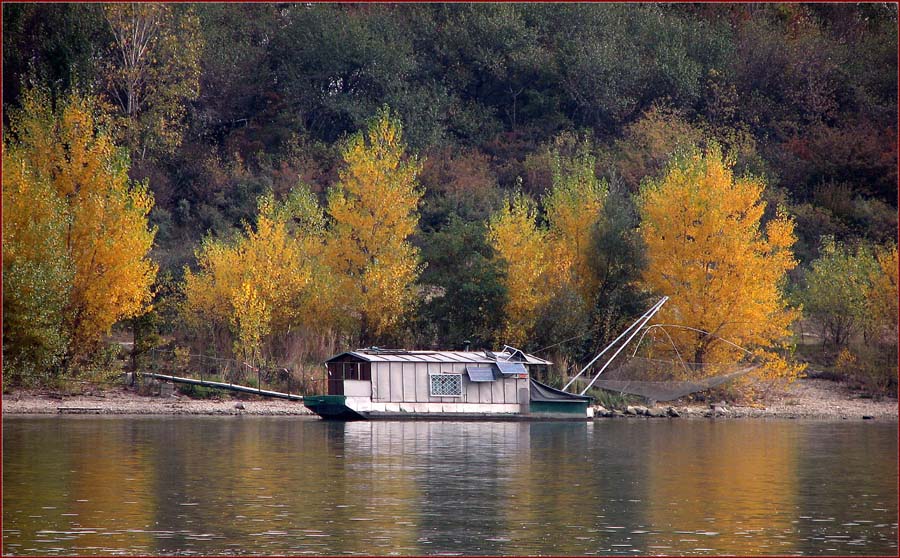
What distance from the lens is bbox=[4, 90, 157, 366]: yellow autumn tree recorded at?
54.3 meters

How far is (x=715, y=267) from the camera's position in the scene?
61.4m

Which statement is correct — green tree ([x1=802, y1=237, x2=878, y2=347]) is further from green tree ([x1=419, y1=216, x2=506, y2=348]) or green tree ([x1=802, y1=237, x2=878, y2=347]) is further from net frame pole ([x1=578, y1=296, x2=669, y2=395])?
green tree ([x1=419, y1=216, x2=506, y2=348])

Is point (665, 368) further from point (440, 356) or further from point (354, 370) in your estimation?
point (354, 370)

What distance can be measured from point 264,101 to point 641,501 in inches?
2698

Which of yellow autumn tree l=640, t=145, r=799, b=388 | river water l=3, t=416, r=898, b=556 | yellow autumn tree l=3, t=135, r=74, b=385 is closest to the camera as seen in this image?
river water l=3, t=416, r=898, b=556

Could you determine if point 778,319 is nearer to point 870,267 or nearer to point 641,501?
point 870,267

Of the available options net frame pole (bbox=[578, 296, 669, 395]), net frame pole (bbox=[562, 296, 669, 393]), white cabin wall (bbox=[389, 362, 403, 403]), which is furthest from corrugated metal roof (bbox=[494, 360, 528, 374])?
white cabin wall (bbox=[389, 362, 403, 403])

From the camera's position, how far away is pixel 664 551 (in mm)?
25422

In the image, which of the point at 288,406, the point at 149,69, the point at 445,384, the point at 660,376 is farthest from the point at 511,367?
the point at 149,69

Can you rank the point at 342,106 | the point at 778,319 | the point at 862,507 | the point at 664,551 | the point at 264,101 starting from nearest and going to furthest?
the point at 664,551
the point at 862,507
the point at 778,319
the point at 342,106
the point at 264,101

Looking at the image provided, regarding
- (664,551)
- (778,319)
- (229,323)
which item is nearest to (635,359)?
(778,319)

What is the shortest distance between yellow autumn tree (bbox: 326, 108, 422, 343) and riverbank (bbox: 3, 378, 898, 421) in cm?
600

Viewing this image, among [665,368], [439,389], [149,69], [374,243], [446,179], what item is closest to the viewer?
[439,389]

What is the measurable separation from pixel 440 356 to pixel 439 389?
137 centimetres
